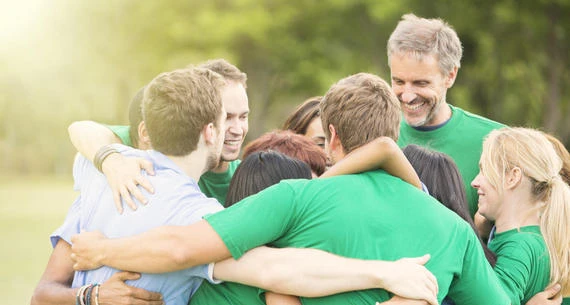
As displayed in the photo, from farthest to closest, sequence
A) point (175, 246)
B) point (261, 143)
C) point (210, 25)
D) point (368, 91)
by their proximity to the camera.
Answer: point (210, 25)
point (261, 143)
point (368, 91)
point (175, 246)

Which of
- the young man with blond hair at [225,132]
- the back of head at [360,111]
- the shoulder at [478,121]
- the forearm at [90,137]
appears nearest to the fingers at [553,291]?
the back of head at [360,111]

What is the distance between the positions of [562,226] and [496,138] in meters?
0.59

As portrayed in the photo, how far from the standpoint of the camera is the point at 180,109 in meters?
3.80

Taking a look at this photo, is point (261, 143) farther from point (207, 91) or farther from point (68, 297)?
point (68, 297)

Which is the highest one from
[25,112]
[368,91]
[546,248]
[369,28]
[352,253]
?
[368,91]

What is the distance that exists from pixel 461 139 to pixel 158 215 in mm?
2844

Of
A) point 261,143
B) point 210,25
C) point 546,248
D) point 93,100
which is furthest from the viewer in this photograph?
point 93,100

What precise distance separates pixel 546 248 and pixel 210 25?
2877cm

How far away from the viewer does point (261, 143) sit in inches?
186

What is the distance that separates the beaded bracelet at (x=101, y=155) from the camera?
4270 millimetres

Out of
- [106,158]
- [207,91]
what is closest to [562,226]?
[207,91]

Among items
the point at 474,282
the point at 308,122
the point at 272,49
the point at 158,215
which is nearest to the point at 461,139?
the point at 308,122

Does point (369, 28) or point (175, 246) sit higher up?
point (175, 246)

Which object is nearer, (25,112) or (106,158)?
(106,158)
